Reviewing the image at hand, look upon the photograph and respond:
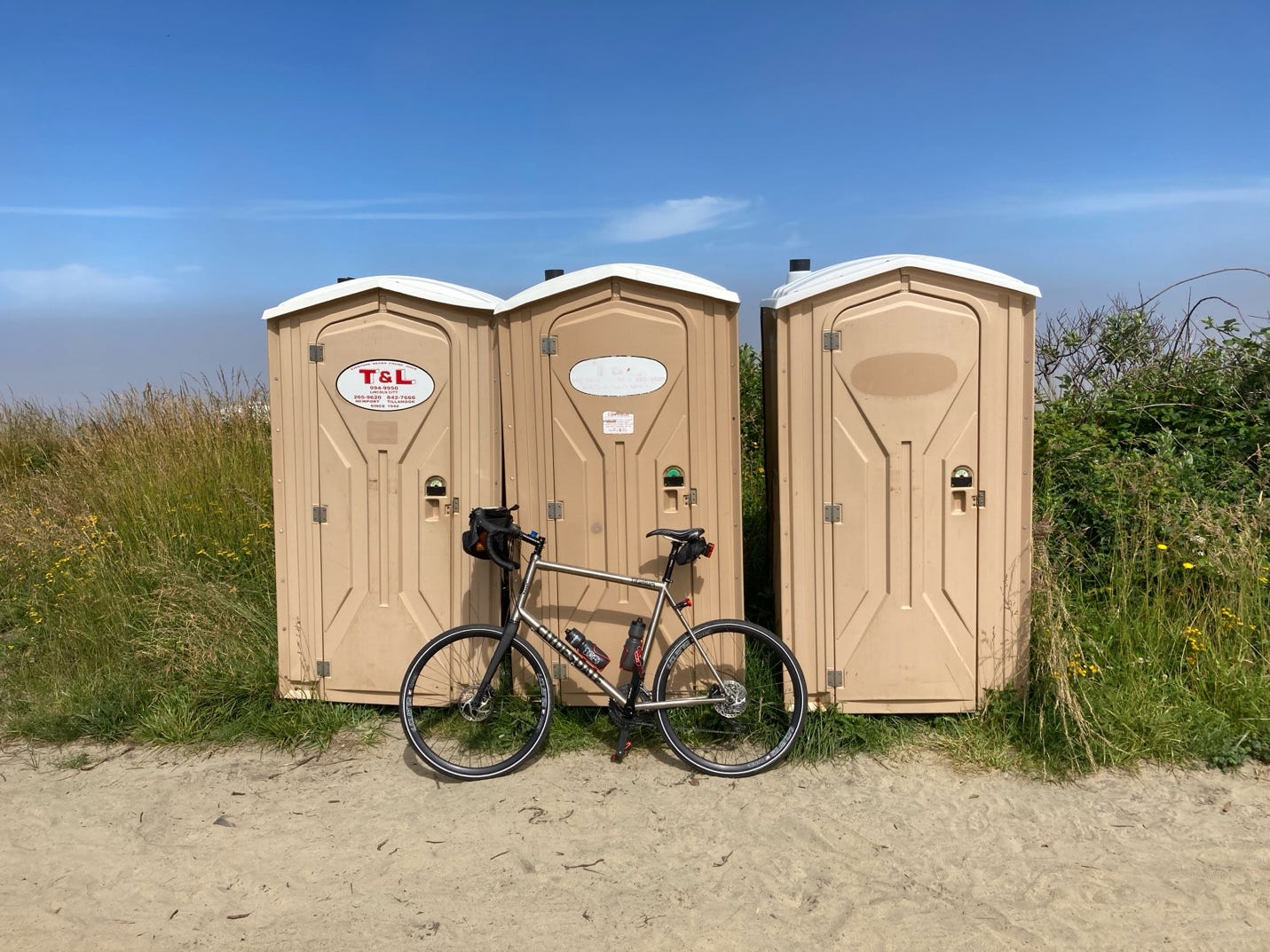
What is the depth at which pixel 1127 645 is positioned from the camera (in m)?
4.89

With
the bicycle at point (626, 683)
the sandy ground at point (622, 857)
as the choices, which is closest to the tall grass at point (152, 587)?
the sandy ground at point (622, 857)

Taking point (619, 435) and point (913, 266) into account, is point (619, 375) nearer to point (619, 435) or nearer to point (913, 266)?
point (619, 435)

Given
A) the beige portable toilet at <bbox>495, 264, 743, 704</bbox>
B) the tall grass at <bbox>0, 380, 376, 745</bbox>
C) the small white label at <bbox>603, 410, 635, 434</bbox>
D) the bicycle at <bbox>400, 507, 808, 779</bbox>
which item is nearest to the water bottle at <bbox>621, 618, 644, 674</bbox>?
the bicycle at <bbox>400, 507, 808, 779</bbox>

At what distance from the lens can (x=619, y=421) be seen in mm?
4727

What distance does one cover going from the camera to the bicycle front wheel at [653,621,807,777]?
15.1ft

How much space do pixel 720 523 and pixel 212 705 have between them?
2974 millimetres

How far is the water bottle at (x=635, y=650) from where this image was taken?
181 inches

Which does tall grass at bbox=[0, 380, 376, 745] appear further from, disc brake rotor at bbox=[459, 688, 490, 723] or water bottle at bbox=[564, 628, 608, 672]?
water bottle at bbox=[564, 628, 608, 672]

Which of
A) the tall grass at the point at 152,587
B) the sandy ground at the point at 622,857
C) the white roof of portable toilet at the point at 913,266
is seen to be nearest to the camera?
the sandy ground at the point at 622,857

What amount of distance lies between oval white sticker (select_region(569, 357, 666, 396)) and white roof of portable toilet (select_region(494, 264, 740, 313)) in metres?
0.37

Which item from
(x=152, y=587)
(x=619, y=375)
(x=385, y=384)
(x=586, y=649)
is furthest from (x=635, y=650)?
(x=152, y=587)

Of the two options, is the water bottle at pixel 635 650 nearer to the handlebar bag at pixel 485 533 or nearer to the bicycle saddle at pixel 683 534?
the bicycle saddle at pixel 683 534

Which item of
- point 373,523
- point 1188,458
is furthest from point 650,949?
point 1188,458

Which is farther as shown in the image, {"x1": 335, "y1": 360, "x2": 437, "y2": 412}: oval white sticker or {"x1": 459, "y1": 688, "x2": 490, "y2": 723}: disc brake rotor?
{"x1": 335, "y1": 360, "x2": 437, "y2": 412}: oval white sticker
